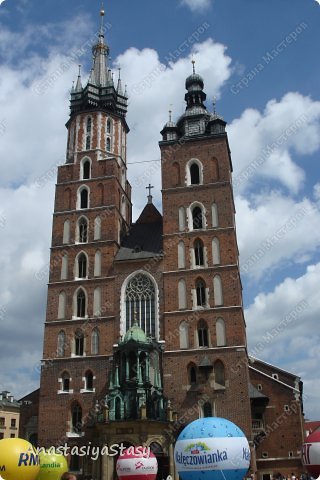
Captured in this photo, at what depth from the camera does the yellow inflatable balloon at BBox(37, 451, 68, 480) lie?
64.0 feet

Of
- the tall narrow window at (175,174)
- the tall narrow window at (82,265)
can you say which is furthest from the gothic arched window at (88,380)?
the tall narrow window at (175,174)

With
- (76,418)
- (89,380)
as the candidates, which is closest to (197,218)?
(89,380)

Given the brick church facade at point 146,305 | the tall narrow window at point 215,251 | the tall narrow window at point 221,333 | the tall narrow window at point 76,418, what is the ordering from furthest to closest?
the tall narrow window at point 215,251 < the tall narrow window at point 221,333 < the tall narrow window at point 76,418 < the brick church facade at point 146,305

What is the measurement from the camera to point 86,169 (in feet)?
137

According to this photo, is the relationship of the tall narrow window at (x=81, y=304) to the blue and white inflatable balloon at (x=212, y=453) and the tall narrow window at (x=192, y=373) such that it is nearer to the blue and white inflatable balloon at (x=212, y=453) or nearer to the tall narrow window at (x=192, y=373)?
the tall narrow window at (x=192, y=373)

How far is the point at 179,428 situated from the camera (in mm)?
31484

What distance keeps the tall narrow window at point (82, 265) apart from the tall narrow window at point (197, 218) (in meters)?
8.42

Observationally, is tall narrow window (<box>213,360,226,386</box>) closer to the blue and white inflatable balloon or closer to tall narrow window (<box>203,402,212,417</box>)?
tall narrow window (<box>203,402,212,417</box>)

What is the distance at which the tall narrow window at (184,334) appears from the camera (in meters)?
34.2

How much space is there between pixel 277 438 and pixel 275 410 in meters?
1.75

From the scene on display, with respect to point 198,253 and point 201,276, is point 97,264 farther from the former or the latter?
point 201,276

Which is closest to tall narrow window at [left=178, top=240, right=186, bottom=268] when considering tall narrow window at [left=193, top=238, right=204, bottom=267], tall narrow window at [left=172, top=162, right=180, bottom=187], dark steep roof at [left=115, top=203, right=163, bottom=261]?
tall narrow window at [left=193, top=238, right=204, bottom=267]

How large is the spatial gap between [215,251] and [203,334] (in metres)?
5.88

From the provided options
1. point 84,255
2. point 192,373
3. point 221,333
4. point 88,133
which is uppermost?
point 88,133
